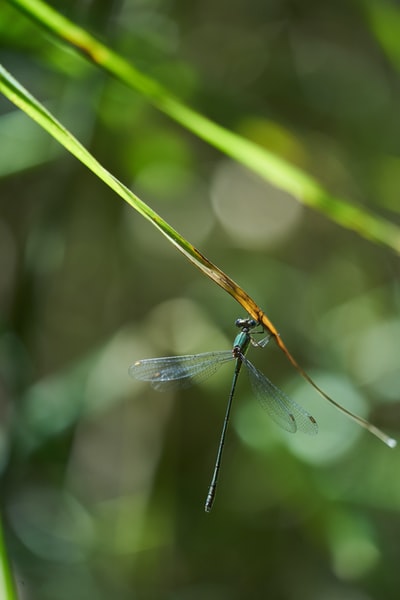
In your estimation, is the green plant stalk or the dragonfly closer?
the green plant stalk

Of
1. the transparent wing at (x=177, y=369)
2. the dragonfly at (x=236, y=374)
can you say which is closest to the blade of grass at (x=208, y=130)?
the dragonfly at (x=236, y=374)

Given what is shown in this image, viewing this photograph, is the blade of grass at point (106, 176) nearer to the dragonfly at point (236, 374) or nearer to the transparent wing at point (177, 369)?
the dragonfly at point (236, 374)

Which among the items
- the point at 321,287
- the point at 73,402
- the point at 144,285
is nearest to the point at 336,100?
the point at 321,287

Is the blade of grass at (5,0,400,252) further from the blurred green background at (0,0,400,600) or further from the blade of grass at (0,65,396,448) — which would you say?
the blurred green background at (0,0,400,600)

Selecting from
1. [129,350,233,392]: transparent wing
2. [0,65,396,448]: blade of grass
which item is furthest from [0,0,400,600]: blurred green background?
[0,65,396,448]: blade of grass

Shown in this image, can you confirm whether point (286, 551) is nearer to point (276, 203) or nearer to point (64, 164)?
point (276, 203)
